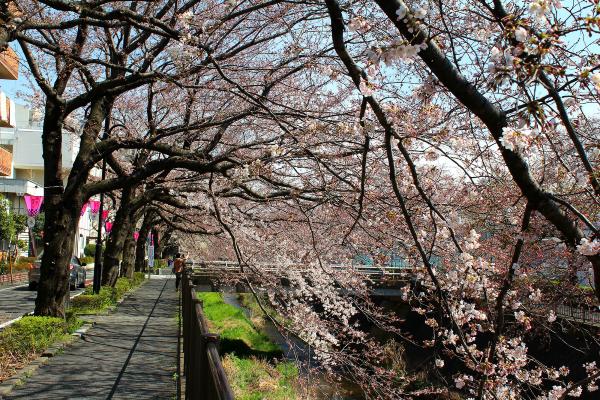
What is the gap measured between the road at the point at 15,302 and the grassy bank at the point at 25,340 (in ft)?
12.5

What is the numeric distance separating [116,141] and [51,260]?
2.85 meters

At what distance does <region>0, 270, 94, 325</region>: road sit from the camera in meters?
16.4

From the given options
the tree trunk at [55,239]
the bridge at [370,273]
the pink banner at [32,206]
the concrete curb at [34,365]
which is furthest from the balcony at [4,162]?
the tree trunk at [55,239]

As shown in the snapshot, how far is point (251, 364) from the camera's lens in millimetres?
14734

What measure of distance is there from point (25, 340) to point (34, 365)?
79 centimetres

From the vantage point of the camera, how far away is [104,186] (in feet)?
42.0

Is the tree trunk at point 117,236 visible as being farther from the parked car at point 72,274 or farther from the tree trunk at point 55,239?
the tree trunk at point 55,239

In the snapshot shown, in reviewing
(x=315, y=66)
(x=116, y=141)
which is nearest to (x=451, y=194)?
(x=315, y=66)

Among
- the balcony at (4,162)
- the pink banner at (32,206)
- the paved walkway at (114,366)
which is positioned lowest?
the paved walkway at (114,366)

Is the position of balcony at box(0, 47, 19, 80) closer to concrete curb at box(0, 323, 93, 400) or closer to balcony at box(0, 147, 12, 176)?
balcony at box(0, 147, 12, 176)

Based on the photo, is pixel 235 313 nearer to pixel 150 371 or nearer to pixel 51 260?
pixel 51 260

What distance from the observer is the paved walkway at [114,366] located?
820 cm

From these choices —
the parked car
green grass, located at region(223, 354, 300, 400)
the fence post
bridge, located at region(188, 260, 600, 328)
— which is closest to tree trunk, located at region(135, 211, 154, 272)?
the parked car

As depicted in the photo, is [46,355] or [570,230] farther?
[46,355]
